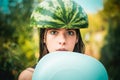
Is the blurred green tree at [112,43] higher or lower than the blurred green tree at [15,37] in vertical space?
lower

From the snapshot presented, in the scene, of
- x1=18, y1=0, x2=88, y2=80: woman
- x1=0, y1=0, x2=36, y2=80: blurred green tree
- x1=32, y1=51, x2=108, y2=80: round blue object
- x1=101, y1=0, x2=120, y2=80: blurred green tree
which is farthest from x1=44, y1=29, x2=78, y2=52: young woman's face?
x1=101, y1=0, x2=120, y2=80: blurred green tree

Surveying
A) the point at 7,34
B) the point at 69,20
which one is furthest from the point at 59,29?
the point at 7,34

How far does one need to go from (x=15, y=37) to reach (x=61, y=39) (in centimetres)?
338

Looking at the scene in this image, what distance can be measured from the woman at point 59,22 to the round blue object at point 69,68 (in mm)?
596

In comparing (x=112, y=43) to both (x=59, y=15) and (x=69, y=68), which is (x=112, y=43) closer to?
(x=59, y=15)

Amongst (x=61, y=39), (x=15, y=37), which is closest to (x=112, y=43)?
(x=15, y=37)

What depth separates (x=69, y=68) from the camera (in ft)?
7.89

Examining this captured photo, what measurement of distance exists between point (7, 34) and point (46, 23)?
10.8 feet

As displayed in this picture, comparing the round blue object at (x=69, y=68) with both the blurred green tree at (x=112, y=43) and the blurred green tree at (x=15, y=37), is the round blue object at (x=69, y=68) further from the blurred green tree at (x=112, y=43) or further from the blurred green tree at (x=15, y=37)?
the blurred green tree at (x=112, y=43)

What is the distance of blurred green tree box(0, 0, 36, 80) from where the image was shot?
583 cm

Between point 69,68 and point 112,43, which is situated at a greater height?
point 69,68

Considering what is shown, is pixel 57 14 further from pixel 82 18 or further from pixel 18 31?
pixel 18 31

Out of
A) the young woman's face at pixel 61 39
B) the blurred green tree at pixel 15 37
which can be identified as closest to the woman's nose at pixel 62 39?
the young woman's face at pixel 61 39

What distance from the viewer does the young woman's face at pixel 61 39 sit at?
3.05 metres
